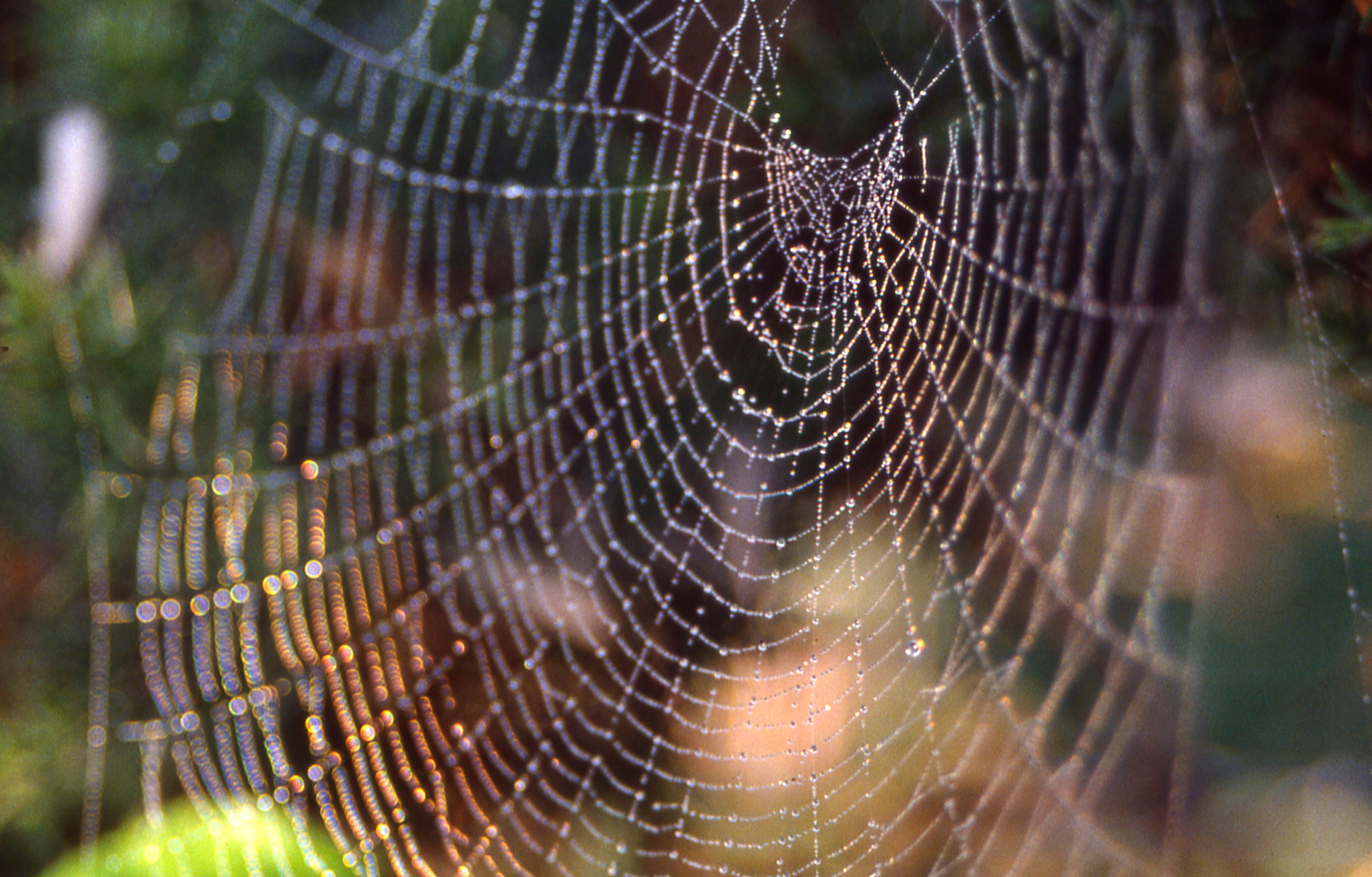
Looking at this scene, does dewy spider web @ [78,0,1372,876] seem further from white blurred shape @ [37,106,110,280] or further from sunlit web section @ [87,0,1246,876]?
white blurred shape @ [37,106,110,280]

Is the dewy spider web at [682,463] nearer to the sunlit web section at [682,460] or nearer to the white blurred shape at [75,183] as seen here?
the sunlit web section at [682,460]

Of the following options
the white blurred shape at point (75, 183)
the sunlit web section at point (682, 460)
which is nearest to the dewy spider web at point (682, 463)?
the sunlit web section at point (682, 460)

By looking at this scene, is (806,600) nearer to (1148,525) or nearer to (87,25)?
(1148,525)

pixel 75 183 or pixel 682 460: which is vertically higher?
pixel 75 183

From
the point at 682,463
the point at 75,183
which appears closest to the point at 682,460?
the point at 682,463

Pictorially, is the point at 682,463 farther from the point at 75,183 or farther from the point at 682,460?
the point at 75,183

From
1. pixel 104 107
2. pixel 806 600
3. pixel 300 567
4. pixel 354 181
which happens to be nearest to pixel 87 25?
pixel 104 107

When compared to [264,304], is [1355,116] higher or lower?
higher
